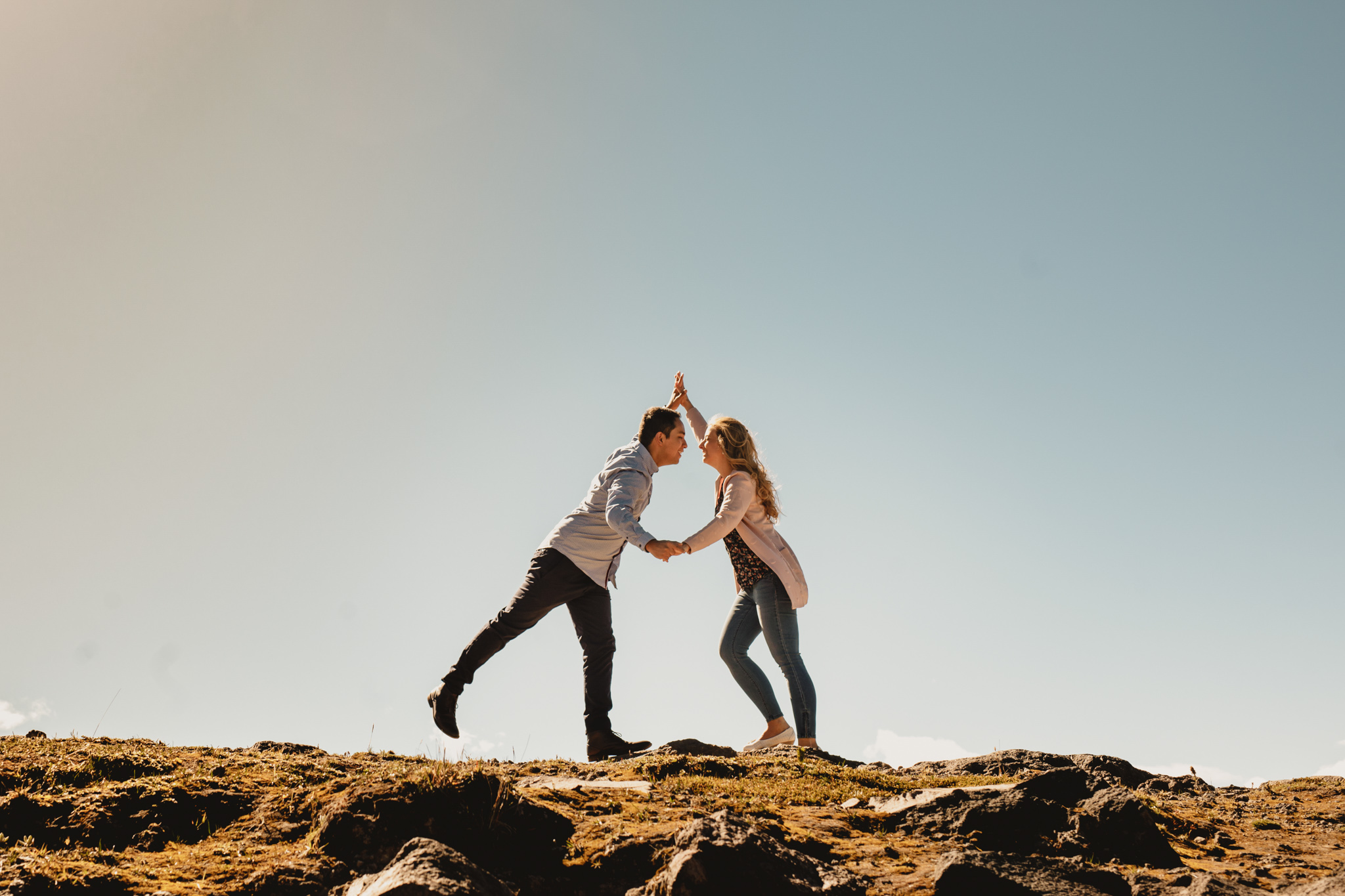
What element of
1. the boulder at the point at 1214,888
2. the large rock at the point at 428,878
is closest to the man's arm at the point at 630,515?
the large rock at the point at 428,878

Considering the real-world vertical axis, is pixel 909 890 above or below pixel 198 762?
below

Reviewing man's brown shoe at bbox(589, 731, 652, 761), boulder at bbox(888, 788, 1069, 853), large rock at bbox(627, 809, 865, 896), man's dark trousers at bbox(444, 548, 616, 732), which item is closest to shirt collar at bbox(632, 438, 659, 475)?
man's dark trousers at bbox(444, 548, 616, 732)

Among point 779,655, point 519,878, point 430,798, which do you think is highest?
point 779,655

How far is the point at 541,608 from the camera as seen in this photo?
7.08 metres

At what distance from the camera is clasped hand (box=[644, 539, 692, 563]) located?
7156mm

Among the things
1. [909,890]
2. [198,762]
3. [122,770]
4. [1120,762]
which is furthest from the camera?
[1120,762]

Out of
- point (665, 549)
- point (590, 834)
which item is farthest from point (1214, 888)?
point (665, 549)

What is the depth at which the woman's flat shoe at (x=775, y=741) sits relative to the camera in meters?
7.29

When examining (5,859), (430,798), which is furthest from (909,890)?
(5,859)

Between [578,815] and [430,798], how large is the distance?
796mm

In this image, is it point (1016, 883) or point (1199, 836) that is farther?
point (1199, 836)

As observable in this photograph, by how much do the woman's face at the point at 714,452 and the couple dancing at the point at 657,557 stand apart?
13mm

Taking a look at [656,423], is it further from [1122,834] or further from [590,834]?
[1122,834]

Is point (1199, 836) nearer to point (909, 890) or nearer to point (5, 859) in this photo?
point (909, 890)
